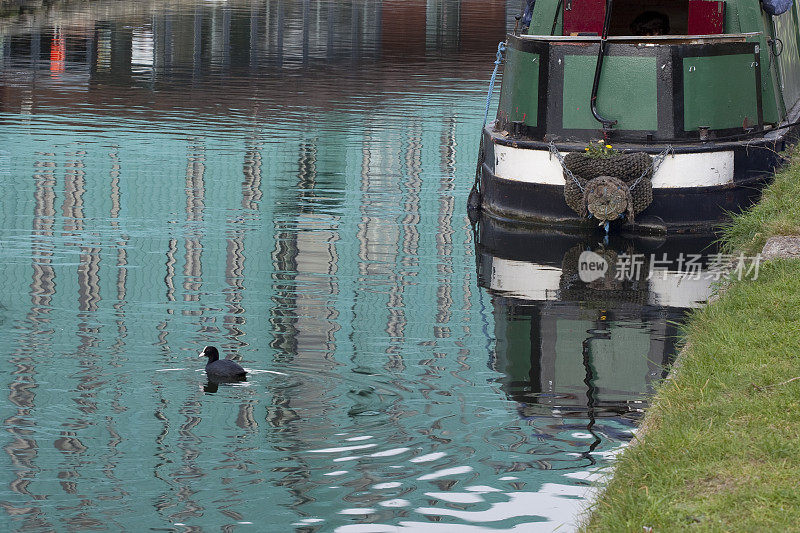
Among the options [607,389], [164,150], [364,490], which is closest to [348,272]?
[607,389]

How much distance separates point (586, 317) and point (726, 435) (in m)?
5.57

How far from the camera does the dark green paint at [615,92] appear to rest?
16672 millimetres

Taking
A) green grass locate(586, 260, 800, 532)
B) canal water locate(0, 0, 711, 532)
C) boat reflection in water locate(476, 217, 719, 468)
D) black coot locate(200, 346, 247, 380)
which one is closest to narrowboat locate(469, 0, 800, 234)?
boat reflection in water locate(476, 217, 719, 468)

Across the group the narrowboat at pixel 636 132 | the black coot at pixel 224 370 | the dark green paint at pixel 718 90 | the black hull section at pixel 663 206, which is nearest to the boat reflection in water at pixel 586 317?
the black hull section at pixel 663 206

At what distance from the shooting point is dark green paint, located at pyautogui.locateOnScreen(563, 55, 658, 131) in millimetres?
16672

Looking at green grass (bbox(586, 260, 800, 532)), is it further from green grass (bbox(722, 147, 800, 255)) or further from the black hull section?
the black hull section

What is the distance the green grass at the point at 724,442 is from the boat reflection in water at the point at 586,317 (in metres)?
0.68

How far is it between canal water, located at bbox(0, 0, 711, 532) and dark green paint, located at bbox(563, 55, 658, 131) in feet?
4.57

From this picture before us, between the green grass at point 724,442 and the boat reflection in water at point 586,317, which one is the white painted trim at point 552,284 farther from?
the green grass at point 724,442

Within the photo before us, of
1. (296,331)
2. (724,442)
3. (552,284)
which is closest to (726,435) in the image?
(724,442)

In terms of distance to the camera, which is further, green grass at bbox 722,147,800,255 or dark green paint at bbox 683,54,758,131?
dark green paint at bbox 683,54,758,131

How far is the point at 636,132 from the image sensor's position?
54.9 ft

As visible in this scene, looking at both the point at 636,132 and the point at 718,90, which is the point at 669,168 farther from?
the point at 718,90

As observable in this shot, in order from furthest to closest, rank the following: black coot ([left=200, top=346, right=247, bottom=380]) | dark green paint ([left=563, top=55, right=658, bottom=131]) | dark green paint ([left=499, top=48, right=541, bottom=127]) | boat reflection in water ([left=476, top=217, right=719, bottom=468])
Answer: dark green paint ([left=499, top=48, right=541, bottom=127]) < dark green paint ([left=563, top=55, right=658, bottom=131]) < black coot ([left=200, top=346, right=247, bottom=380]) < boat reflection in water ([left=476, top=217, right=719, bottom=468])
